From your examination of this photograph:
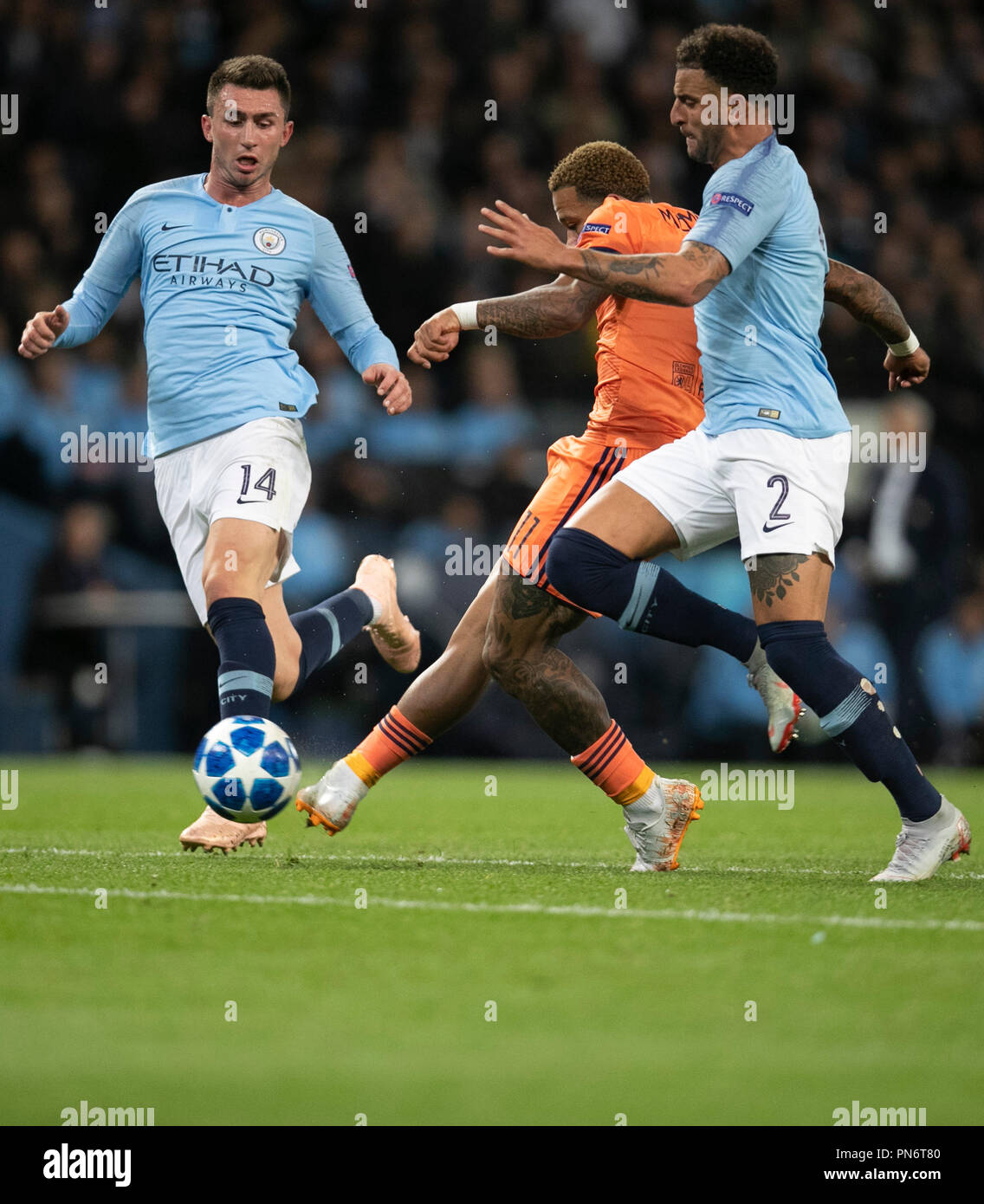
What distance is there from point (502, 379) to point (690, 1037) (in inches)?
350

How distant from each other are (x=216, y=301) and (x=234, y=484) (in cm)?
69

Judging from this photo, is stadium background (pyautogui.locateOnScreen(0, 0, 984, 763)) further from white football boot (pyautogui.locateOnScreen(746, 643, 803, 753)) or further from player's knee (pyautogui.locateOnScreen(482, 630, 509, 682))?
A: white football boot (pyautogui.locateOnScreen(746, 643, 803, 753))

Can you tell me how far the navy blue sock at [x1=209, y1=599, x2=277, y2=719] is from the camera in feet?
17.0

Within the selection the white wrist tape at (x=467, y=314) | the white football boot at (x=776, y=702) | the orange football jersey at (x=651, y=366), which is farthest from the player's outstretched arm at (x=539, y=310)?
the white football boot at (x=776, y=702)

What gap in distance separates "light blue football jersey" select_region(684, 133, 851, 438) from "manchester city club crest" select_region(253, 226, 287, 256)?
1570mm

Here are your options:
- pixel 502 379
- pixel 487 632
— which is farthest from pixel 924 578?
Answer: pixel 487 632

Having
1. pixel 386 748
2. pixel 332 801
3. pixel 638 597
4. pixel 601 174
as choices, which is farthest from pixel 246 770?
pixel 601 174

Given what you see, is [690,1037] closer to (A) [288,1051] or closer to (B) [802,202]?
(A) [288,1051]

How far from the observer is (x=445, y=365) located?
1248 centimetres

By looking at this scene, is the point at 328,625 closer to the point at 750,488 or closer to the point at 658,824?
the point at 658,824

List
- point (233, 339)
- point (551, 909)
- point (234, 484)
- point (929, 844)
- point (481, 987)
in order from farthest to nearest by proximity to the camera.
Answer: point (233, 339)
point (234, 484)
point (929, 844)
point (551, 909)
point (481, 987)

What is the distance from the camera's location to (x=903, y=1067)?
2.89 metres

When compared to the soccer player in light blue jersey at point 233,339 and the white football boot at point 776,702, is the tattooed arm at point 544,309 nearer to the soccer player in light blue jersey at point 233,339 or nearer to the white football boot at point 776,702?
the soccer player in light blue jersey at point 233,339

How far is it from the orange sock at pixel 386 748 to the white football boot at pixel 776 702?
3.53 feet
